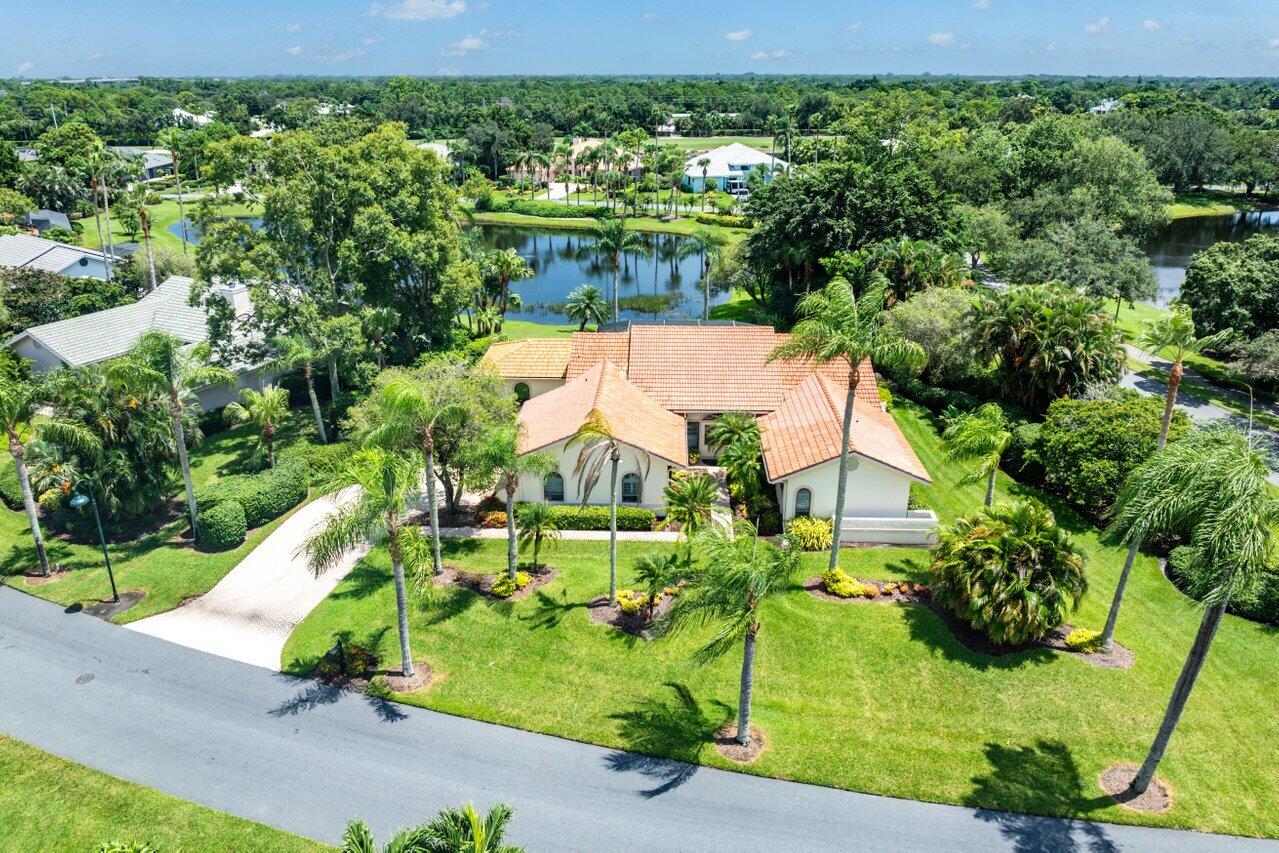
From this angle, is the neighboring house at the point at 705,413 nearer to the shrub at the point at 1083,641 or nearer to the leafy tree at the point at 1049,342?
the leafy tree at the point at 1049,342

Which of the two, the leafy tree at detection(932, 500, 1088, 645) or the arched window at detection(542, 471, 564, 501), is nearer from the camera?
the leafy tree at detection(932, 500, 1088, 645)

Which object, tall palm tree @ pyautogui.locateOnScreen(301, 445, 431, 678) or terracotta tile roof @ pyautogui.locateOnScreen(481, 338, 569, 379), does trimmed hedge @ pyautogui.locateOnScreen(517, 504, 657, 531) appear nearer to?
tall palm tree @ pyautogui.locateOnScreen(301, 445, 431, 678)

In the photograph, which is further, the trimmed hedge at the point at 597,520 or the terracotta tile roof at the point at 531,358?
the terracotta tile roof at the point at 531,358

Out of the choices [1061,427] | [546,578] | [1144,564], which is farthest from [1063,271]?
[546,578]

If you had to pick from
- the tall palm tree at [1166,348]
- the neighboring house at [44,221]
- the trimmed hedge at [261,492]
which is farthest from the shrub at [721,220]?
the tall palm tree at [1166,348]

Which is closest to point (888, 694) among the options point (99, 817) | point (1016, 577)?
point (1016, 577)

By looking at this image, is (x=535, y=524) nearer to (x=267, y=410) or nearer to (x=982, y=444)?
(x=267, y=410)

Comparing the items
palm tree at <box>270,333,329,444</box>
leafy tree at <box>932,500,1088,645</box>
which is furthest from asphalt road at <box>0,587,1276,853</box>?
palm tree at <box>270,333,329,444</box>

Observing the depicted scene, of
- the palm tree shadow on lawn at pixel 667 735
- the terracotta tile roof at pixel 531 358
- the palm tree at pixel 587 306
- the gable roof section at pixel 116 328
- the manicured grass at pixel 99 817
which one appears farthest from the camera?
the palm tree at pixel 587 306
